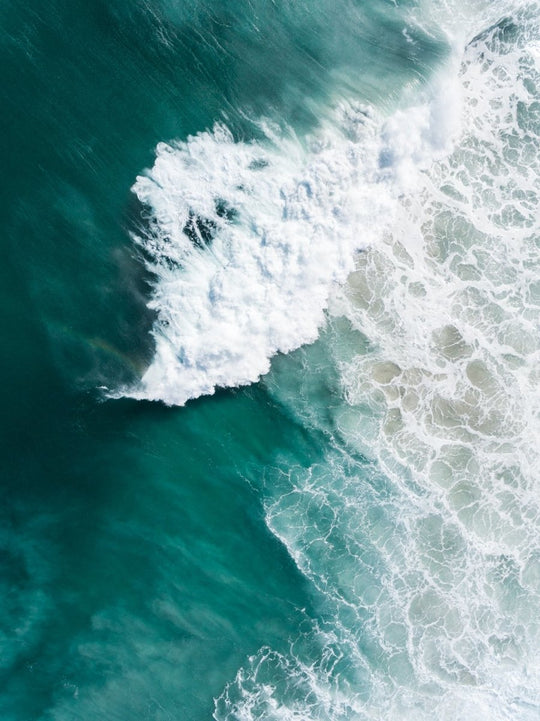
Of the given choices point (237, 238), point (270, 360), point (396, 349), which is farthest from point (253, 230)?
point (396, 349)

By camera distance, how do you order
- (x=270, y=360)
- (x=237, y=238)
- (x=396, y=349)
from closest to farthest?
(x=237, y=238) < (x=270, y=360) < (x=396, y=349)

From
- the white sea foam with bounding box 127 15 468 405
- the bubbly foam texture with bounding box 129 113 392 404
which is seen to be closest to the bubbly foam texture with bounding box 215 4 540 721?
the white sea foam with bounding box 127 15 468 405

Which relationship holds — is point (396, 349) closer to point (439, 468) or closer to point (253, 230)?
point (439, 468)

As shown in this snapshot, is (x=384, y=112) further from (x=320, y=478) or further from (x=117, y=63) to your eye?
Result: (x=320, y=478)

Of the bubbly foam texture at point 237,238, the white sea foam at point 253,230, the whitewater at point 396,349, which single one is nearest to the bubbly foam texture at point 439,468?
the whitewater at point 396,349

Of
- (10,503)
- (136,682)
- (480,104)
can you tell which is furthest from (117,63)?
(136,682)

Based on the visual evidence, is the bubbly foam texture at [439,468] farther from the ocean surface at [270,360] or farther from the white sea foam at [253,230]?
the white sea foam at [253,230]
